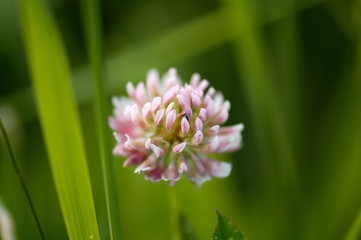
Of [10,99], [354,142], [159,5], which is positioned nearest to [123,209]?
[10,99]

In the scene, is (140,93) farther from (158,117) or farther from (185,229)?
(185,229)

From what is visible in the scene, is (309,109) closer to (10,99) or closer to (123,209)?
(123,209)

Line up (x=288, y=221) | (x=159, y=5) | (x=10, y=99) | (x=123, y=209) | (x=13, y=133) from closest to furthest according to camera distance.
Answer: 1. (x=288, y=221)
2. (x=123, y=209)
3. (x=13, y=133)
4. (x=10, y=99)
5. (x=159, y=5)

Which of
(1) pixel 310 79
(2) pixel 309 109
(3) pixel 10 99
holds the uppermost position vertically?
(3) pixel 10 99

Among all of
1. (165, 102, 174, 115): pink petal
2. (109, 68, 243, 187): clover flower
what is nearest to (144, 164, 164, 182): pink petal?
(109, 68, 243, 187): clover flower

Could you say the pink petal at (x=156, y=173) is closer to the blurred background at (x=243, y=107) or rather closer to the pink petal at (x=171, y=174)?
the pink petal at (x=171, y=174)

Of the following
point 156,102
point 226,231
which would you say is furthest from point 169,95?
point 226,231
